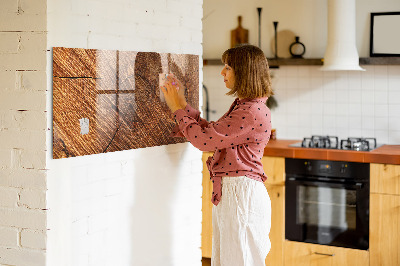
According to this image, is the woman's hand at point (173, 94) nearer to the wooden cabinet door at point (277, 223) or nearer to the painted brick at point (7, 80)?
the painted brick at point (7, 80)

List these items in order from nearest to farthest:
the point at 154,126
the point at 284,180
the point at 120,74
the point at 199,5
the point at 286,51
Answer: the point at 120,74 < the point at 154,126 < the point at 199,5 < the point at 284,180 < the point at 286,51

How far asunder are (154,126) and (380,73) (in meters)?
2.47

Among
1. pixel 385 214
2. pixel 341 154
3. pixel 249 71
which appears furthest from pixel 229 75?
pixel 385 214

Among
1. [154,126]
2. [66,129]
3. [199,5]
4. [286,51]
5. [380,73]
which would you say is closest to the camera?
[66,129]

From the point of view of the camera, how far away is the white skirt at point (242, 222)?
271cm

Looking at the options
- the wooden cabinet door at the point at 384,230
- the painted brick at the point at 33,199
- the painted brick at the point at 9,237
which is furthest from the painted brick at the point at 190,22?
the wooden cabinet door at the point at 384,230

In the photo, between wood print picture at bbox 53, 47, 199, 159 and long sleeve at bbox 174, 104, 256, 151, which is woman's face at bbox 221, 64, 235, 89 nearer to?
long sleeve at bbox 174, 104, 256, 151

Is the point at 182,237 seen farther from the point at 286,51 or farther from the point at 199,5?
the point at 286,51

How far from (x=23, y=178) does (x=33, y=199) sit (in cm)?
9

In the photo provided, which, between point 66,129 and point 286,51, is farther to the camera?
point 286,51

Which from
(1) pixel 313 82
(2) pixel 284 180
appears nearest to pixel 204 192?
(2) pixel 284 180

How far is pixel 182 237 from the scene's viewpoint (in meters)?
3.06

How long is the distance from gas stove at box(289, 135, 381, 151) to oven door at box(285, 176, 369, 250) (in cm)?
28

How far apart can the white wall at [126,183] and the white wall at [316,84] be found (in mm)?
1990
